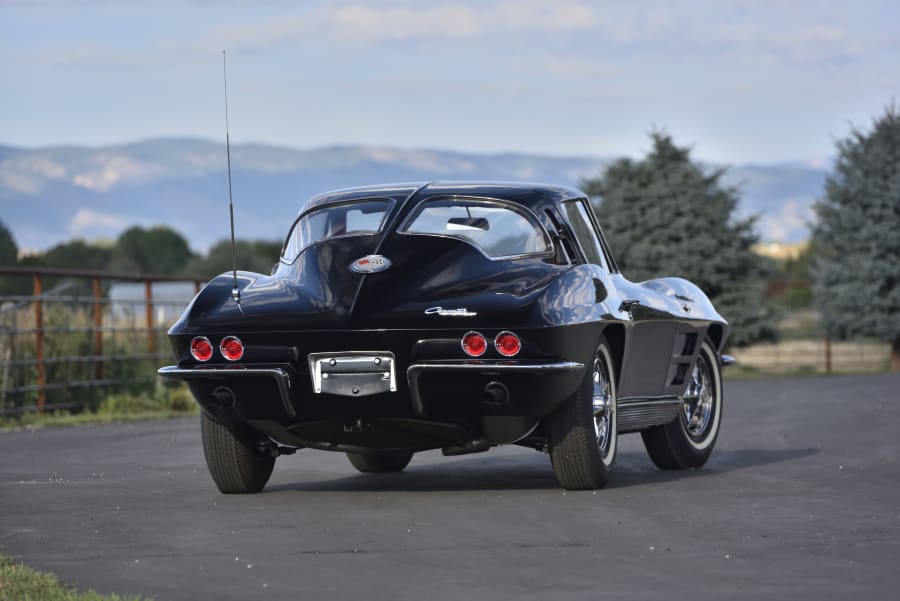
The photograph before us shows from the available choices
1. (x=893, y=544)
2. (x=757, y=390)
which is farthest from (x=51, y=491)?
(x=757, y=390)

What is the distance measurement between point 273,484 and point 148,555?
127 inches

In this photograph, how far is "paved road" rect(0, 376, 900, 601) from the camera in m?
6.47

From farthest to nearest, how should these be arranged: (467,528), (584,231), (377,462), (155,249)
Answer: (155,249), (377,462), (584,231), (467,528)

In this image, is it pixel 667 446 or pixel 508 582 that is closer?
pixel 508 582

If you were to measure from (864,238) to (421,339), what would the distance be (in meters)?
33.7

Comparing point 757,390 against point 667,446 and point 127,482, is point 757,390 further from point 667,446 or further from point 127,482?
point 127,482

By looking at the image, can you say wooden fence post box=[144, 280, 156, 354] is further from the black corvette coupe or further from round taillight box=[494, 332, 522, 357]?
round taillight box=[494, 332, 522, 357]

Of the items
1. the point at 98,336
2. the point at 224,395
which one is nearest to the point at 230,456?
the point at 224,395

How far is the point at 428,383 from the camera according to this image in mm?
8797

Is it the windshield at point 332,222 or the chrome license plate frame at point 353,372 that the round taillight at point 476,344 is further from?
the windshield at point 332,222

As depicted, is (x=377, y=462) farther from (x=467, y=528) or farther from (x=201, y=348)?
(x=467, y=528)

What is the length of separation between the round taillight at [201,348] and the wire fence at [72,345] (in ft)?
33.1

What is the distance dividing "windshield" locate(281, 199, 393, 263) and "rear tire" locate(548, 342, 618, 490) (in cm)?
149

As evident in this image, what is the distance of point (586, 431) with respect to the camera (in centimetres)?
922
